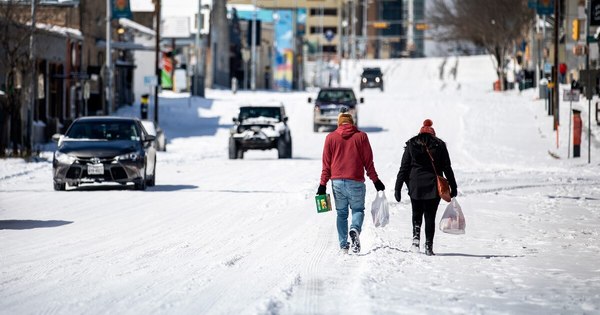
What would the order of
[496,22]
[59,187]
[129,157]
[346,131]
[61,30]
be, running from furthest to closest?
[496,22] < [61,30] < [59,187] < [129,157] < [346,131]

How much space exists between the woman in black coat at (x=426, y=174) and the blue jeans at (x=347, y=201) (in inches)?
17.3

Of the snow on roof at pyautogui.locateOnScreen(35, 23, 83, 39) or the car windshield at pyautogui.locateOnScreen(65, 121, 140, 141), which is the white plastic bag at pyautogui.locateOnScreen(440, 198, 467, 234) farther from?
the snow on roof at pyautogui.locateOnScreen(35, 23, 83, 39)

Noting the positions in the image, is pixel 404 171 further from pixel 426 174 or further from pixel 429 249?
pixel 429 249

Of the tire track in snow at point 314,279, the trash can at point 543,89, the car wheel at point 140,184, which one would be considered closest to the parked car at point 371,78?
the trash can at point 543,89

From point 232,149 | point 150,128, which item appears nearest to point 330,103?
point 150,128

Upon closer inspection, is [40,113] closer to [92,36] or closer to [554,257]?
[92,36]

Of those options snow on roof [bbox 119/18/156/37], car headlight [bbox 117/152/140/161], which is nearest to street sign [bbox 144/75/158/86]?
snow on roof [bbox 119/18/156/37]

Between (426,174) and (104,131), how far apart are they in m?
14.2

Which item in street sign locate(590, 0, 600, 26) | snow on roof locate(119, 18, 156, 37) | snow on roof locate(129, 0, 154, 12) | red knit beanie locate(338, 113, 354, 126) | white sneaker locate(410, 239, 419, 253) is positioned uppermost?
snow on roof locate(129, 0, 154, 12)

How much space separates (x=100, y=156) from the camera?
88.5ft

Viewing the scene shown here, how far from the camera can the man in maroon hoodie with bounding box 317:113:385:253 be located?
49.7ft

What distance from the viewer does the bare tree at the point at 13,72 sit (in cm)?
4356

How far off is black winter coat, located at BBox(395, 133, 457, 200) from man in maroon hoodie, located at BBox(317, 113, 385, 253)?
1.26ft

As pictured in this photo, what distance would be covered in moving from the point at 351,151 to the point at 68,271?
142 inches
